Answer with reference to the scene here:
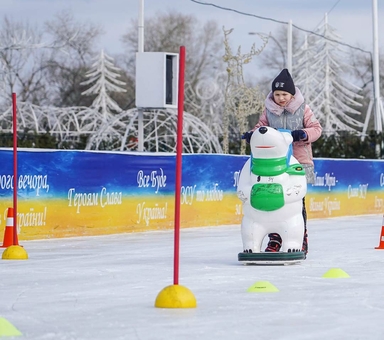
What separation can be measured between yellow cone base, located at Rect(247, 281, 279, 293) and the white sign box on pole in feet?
45.2

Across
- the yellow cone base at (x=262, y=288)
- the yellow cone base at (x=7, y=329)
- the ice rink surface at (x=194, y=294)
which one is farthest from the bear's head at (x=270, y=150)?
the yellow cone base at (x=7, y=329)

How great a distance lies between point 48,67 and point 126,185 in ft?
172

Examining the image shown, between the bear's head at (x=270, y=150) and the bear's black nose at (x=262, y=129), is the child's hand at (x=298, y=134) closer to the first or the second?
the bear's head at (x=270, y=150)

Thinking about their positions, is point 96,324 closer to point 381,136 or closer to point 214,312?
point 214,312

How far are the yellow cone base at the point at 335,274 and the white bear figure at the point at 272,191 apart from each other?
1.10 metres

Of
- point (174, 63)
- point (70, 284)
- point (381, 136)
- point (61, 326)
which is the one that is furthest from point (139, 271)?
point (381, 136)

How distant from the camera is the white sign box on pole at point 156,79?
21.6 metres

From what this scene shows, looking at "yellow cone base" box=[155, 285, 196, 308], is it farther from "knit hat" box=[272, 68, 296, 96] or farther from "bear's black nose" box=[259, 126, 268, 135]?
"knit hat" box=[272, 68, 296, 96]

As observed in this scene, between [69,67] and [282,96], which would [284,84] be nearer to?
[282,96]

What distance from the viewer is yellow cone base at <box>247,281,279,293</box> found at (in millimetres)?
7902

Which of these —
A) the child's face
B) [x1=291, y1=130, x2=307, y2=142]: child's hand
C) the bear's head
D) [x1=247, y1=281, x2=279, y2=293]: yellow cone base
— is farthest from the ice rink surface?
the child's face

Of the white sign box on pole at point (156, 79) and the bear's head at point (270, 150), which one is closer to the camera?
the bear's head at point (270, 150)

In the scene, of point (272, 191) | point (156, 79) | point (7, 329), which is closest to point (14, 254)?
point (272, 191)

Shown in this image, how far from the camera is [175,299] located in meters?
6.89
